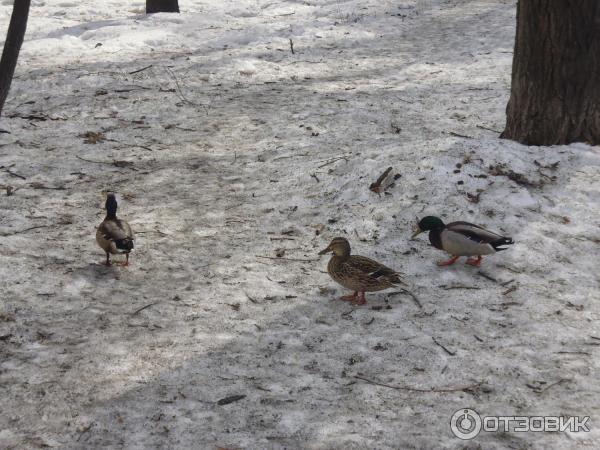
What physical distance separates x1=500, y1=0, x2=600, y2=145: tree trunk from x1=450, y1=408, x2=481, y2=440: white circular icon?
215 inches

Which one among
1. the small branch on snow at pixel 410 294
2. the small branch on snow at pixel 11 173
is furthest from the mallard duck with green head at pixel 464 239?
the small branch on snow at pixel 11 173

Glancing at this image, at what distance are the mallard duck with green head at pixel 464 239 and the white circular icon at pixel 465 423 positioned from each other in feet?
7.75

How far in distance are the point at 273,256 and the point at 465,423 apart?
10.9ft

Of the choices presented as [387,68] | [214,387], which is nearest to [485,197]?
[214,387]

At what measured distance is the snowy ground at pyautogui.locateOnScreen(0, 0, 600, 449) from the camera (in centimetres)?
474

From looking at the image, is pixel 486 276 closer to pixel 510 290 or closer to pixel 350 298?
pixel 510 290

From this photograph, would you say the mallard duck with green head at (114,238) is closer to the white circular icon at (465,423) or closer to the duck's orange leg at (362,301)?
the duck's orange leg at (362,301)

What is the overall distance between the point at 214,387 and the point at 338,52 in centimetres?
1227

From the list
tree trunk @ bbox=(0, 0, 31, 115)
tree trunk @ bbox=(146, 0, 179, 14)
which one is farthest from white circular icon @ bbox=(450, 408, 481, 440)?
tree trunk @ bbox=(146, 0, 179, 14)

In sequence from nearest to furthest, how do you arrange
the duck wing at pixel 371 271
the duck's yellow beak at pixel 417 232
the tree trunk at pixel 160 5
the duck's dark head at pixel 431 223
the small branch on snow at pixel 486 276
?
the duck wing at pixel 371 271, the small branch on snow at pixel 486 276, the duck's dark head at pixel 431 223, the duck's yellow beak at pixel 417 232, the tree trunk at pixel 160 5

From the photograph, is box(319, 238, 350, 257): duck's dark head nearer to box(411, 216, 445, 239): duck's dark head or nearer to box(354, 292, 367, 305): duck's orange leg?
box(354, 292, 367, 305): duck's orange leg

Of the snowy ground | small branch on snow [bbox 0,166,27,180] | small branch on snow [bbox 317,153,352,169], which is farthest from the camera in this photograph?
small branch on snow [bbox 317,153,352,169]

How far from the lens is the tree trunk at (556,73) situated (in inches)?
327

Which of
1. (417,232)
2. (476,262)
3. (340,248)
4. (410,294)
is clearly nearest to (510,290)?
(476,262)
